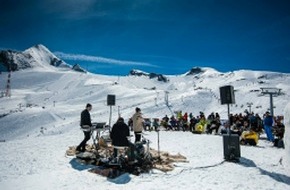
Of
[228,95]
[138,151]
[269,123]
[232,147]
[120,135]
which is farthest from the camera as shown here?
[269,123]

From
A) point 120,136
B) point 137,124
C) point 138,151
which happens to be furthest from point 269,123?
point 120,136

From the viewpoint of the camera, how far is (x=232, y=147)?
383 inches

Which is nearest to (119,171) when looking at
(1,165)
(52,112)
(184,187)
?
(184,187)

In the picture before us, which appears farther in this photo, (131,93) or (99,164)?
(131,93)

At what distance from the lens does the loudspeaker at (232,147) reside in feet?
31.5

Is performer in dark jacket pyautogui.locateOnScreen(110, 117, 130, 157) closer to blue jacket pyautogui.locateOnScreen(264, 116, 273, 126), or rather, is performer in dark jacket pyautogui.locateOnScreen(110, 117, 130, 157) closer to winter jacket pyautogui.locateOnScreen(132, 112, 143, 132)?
winter jacket pyautogui.locateOnScreen(132, 112, 143, 132)

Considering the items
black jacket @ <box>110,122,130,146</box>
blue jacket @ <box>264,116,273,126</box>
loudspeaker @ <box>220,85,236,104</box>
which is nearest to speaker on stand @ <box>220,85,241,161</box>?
loudspeaker @ <box>220,85,236,104</box>

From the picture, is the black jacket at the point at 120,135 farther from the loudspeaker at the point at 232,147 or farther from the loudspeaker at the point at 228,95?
the loudspeaker at the point at 228,95

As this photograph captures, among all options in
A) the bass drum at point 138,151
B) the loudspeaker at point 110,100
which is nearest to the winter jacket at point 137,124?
the bass drum at point 138,151

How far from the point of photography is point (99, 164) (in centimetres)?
892

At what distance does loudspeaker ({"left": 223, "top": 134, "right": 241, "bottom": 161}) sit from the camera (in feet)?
31.5

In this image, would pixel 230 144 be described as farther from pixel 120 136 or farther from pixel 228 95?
pixel 120 136

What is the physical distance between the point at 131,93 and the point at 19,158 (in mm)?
64794

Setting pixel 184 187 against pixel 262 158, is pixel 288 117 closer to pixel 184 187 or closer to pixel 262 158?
pixel 262 158
